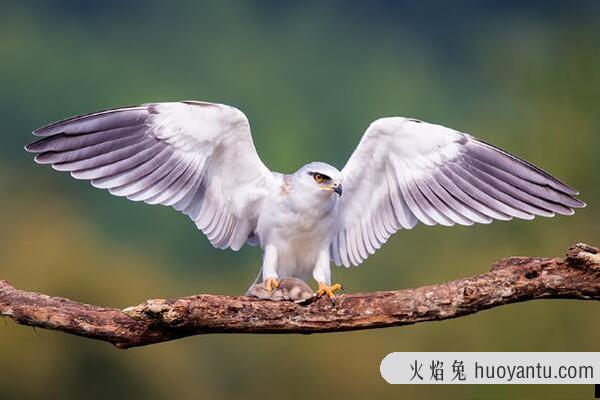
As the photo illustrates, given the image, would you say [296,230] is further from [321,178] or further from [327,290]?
[327,290]

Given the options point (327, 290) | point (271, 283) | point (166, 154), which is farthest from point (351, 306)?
point (166, 154)

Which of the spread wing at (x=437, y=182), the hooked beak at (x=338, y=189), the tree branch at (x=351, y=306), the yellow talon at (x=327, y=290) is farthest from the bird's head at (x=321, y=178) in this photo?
the tree branch at (x=351, y=306)

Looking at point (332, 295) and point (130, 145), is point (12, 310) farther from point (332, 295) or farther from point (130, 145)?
point (332, 295)

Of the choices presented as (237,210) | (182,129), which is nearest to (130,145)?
(182,129)

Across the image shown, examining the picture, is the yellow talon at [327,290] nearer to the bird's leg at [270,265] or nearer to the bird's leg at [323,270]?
the bird's leg at [323,270]

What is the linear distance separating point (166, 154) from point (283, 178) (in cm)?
60

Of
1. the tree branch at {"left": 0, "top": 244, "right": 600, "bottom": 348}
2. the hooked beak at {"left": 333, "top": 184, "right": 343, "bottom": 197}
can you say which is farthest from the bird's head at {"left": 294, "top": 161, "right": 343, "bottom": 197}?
the tree branch at {"left": 0, "top": 244, "right": 600, "bottom": 348}

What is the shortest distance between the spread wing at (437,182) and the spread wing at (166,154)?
1.88ft

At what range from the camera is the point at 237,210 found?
4.98m

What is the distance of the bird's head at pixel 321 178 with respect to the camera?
456 cm

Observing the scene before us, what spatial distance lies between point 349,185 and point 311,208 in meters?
0.43

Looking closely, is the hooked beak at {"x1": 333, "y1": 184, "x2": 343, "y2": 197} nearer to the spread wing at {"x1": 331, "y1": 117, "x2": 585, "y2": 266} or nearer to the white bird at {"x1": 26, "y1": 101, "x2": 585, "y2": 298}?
the white bird at {"x1": 26, "y1": 101, "x2": 585, "y2": 298}

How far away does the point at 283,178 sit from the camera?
4832 mm

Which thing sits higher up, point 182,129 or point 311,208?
point 182,129
